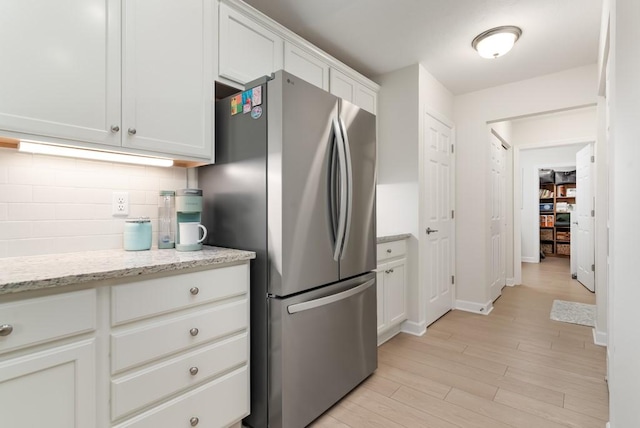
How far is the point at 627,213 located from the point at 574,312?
3.41 meters

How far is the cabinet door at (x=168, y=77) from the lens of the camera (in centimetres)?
143

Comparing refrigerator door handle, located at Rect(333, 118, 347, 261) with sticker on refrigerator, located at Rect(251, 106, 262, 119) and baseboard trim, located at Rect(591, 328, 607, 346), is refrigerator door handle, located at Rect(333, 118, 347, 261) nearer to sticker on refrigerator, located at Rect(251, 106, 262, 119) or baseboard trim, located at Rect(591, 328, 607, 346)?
sticker on refrigerator, located at Rect(251, 106, 262, 119)

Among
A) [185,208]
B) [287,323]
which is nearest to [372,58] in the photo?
[185,208]

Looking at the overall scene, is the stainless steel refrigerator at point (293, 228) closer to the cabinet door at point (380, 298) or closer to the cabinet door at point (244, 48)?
the cabinet door at point (244, 48)

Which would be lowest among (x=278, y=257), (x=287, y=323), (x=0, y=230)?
(x=287, y=323)

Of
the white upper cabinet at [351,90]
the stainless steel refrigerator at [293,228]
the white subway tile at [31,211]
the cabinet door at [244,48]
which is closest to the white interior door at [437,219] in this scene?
the white upper cabinet at [351,90]

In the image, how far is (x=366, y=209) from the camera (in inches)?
81.8

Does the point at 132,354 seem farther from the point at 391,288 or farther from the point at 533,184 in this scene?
the point at 533,184

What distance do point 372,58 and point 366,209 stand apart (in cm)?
161

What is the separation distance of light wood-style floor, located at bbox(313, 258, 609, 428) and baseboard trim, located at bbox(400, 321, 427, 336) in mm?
63

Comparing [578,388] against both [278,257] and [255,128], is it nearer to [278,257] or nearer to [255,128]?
[278,257]

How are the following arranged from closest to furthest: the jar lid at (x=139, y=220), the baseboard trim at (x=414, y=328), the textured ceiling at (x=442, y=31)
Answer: the jar lid at (x=139, y=220) < the textured ceiling at (x=442, y=31) < the baseboard trim at (x=414, y=328)

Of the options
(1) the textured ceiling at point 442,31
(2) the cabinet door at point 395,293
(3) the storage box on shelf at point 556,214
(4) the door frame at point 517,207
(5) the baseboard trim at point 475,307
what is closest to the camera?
(1) the textured ceiling at point 442,31

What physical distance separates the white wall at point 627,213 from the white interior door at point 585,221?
13.3 ft
